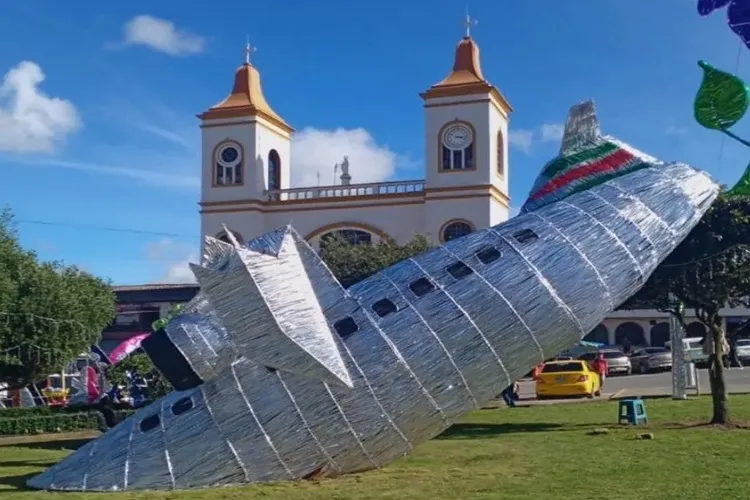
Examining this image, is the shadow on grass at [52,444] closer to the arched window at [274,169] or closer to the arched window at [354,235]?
the arched window at [354,235]

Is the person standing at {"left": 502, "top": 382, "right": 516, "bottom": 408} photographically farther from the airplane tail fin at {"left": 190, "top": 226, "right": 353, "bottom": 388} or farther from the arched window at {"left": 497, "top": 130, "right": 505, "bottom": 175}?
the arched window at {"left": 497, "top": 130, "right": 505, "bottom": 175}

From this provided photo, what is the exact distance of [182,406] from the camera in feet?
38.7

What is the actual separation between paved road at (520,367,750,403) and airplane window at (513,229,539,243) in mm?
17022

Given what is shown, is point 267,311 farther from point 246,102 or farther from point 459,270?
point 246,102

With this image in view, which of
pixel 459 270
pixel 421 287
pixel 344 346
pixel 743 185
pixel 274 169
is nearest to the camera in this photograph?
pixel 344 346

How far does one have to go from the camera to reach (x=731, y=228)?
17.5 m

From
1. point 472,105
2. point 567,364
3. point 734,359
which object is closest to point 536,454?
point 567,364

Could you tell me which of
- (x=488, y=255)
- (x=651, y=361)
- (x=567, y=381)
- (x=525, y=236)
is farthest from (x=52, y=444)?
(x=651, y=361)

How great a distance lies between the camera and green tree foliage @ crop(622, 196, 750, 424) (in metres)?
17.5

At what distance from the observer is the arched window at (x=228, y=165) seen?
53.8 metres

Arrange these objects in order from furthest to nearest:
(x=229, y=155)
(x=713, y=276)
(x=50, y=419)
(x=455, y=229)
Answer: (x=229, y=155), (x=455, y=229), (x=50, y=419), (x=713, y=276)

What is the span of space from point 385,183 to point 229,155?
10.1 m

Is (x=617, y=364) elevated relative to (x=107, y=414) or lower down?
lower down

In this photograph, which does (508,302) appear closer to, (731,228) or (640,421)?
(731,228)
